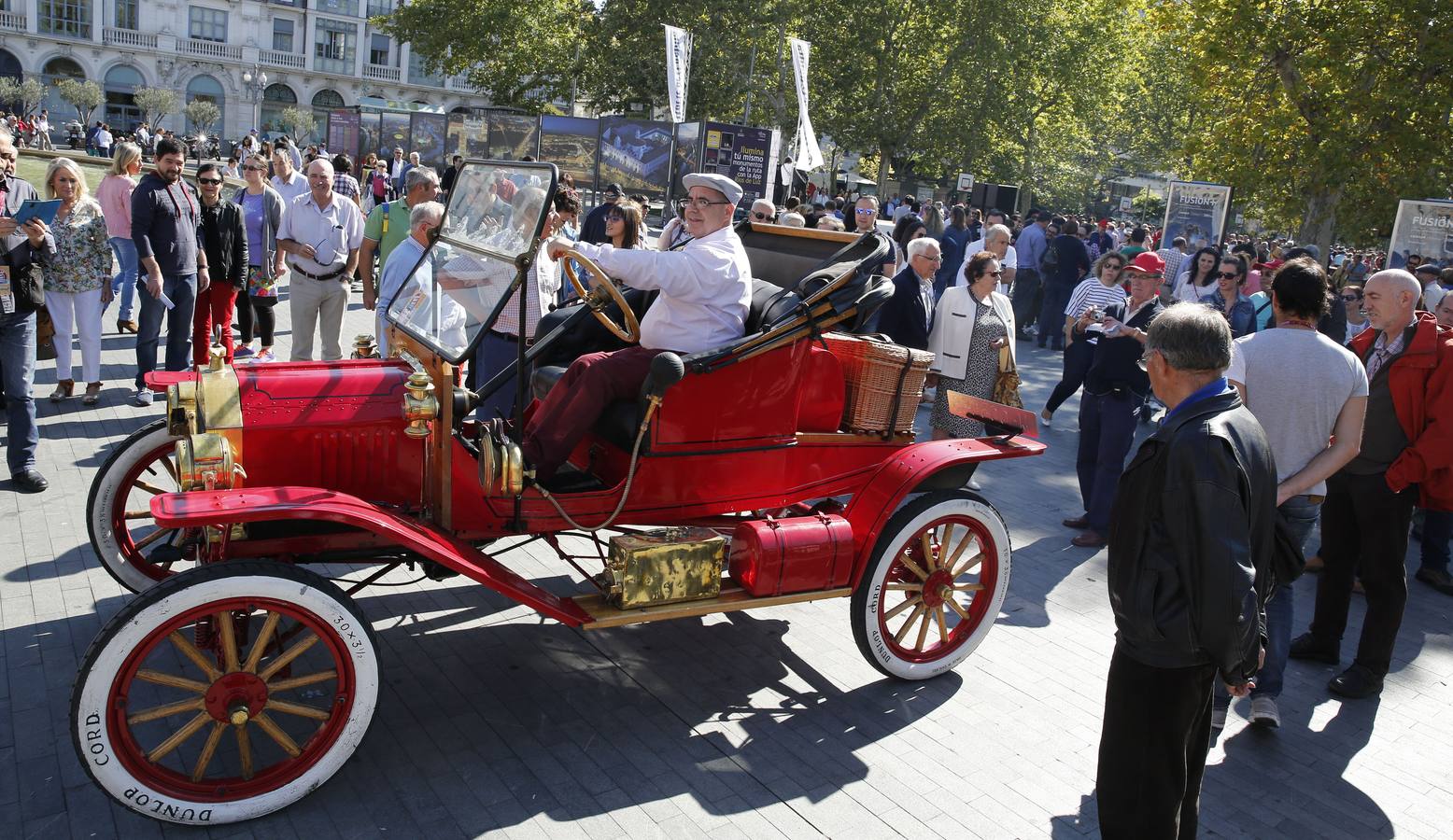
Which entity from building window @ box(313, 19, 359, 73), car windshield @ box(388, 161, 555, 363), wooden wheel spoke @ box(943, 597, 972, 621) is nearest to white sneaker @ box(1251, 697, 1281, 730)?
wooden wheel spoke @ box(943, 597, 972, 621)

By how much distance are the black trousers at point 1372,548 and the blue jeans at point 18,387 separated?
22.5 ft

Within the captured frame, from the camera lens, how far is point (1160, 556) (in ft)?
9.26

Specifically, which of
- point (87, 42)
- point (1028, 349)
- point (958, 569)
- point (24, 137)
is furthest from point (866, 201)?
point (87, 42)

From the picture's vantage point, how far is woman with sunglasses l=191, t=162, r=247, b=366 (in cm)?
806

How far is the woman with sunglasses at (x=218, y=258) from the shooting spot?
8.06m

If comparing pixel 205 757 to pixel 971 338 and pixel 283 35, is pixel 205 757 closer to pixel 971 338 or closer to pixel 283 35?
pixel 971 338

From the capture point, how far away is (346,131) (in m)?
30.6

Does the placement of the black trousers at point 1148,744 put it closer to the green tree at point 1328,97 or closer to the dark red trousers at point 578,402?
the dark red trousers at point 578,402

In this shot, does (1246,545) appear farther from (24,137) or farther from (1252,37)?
(24,137)

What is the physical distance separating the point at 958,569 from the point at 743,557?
1.11 metres

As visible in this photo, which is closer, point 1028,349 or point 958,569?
point 958,569

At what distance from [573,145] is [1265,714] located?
18.9 m

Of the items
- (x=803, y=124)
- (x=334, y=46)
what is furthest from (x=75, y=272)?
(x=334, y=46)

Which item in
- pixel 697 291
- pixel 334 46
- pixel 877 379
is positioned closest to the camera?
pixel 697 291
